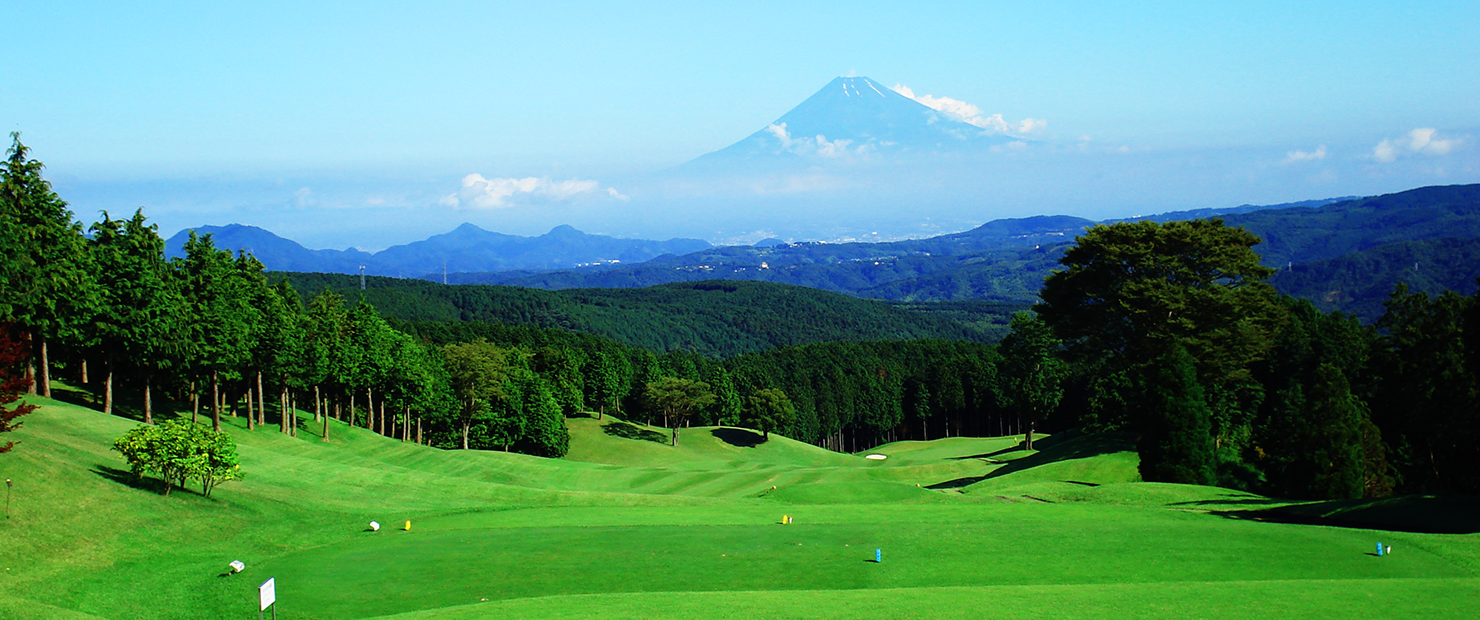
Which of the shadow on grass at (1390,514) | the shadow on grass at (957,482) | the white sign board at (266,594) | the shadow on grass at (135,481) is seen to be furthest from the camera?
the shadow on grass at (957,482)

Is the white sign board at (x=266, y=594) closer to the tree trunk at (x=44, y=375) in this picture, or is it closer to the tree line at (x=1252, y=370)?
the tree trunk at (x=44, y=375)

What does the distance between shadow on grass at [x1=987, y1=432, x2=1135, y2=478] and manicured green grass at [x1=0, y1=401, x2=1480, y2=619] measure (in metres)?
14.1

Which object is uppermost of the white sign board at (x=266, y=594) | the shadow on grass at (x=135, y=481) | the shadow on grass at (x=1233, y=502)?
the white sign board at (x=266, y=594)

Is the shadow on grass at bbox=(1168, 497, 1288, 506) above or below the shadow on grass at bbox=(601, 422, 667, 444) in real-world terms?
above

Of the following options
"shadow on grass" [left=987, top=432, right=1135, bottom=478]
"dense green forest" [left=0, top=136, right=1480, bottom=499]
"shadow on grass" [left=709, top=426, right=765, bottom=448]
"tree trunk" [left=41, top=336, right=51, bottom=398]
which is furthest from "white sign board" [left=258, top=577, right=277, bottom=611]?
"shadow on grass" [left=709, top=426, right=765, bottom=448]

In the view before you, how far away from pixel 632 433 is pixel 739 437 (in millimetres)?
11464

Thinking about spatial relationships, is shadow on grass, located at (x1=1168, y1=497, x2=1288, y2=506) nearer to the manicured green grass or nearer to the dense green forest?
the manicured green grass

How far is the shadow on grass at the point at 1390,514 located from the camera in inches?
1230

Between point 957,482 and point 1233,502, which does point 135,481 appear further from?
point 957,482

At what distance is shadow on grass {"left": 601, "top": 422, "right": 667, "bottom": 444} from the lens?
310 feet

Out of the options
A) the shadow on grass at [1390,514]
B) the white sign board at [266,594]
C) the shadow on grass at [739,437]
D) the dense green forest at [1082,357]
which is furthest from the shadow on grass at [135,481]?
the shadow on grass at [739,437]

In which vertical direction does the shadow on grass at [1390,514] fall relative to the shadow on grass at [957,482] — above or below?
above

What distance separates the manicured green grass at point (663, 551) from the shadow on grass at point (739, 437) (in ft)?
170

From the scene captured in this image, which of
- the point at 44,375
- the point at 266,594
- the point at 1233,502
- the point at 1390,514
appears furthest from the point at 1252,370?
the point at 44,375
